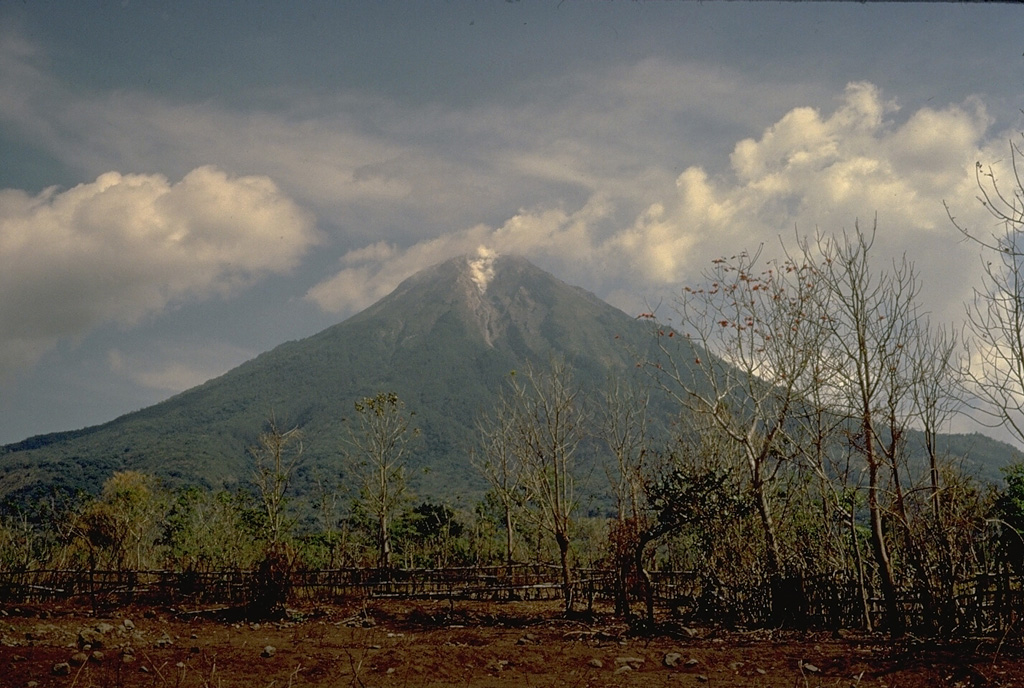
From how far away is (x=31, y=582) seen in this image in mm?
15336

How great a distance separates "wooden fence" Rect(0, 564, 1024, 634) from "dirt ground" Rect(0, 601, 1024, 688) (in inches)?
30.4

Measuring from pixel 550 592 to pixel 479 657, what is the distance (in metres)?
11.1

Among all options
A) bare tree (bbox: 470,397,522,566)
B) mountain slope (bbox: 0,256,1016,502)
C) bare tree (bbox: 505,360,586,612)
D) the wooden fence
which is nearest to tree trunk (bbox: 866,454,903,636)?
the wooden fence

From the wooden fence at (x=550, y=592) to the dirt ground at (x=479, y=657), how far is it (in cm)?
77

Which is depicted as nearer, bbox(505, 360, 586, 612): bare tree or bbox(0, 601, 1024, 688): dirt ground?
bbox(0, 601, 1024, 688): dirt ground

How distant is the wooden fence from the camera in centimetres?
868

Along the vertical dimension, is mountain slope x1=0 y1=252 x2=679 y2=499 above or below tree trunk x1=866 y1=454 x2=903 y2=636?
above

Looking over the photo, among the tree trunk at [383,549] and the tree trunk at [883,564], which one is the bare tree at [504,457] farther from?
the tree trunk at [883,564]

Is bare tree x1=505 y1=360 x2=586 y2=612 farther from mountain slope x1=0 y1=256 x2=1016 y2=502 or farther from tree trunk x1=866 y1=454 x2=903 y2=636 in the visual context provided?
mountain slope x1=0 y1=256 x2=1016 y2=502

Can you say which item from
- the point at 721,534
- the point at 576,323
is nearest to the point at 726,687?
the point at 721,534

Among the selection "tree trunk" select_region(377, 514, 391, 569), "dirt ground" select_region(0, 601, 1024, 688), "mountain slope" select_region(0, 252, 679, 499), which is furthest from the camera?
"mountain slope" select_region(0, 252, 679, 499)

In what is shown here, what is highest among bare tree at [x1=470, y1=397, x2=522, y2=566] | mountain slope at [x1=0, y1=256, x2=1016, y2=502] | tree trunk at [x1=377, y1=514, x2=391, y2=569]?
mountain slope at [x1=0, y1=256, x2=1016, y2=502]

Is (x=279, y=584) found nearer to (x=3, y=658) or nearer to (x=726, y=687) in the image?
(x=3, y=658)

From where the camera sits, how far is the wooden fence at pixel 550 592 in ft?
28.5
